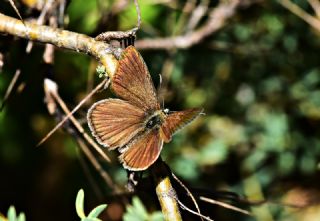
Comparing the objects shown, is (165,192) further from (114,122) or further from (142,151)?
(114,122)

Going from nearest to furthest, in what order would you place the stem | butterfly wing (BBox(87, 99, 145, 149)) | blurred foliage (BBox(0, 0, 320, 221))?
the stem < butterfly wing (BBox(87, 99, 145, 149)) < blurred foliage (BBox(0, 0, 320, 221))

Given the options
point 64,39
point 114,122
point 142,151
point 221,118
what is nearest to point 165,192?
point 142,151

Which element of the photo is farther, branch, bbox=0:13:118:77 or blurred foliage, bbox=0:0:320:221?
blurred foliage, bbox=0:0:320:221

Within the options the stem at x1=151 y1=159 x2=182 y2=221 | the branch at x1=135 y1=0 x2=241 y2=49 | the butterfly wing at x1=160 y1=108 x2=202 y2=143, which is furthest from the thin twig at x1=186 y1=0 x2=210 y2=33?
the stem at x1=151 y1=159 x2=182 y2=221

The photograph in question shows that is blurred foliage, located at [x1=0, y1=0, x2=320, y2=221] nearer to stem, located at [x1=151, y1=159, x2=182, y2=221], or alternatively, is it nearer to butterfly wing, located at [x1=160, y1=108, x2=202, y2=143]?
butterfly wing, located at [x1=160, y1=108, x2=202, y2=143]

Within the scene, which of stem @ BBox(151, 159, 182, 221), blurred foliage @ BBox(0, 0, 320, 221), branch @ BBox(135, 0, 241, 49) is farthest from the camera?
blurred foliage @ BBox(0, 0, 320, 221)
